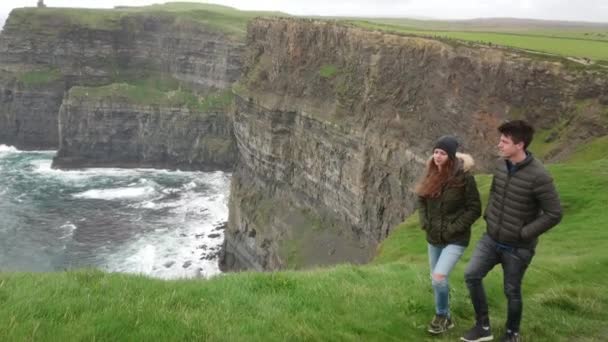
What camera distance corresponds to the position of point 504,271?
27.9ft

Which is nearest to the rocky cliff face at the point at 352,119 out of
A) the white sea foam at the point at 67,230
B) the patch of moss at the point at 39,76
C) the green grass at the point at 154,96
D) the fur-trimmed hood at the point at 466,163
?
the white sea foam at the point at 67,230

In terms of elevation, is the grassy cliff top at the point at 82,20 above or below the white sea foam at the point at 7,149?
above

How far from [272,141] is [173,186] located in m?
31.0

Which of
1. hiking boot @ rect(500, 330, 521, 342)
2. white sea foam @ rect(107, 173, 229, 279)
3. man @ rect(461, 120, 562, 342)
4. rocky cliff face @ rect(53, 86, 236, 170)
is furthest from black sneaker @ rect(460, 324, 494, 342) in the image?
rocky cliff face @ rect(53, 86, 236, 170)

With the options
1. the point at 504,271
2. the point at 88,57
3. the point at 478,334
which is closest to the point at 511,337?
the point at 478,334

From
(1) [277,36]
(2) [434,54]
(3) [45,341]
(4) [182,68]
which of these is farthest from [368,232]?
(4) [182,68]

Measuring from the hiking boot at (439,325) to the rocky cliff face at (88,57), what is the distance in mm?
85960

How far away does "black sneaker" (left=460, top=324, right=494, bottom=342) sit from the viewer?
27.7 ft

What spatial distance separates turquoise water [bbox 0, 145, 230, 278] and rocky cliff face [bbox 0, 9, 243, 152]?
345 inches

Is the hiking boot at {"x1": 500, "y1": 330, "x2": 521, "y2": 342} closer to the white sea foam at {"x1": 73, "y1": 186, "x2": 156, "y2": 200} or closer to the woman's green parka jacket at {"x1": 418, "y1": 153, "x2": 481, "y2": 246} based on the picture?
the woman's green parka jacket at {"x1": 418, "y1": 153, "x2": 481, "y2": 246}

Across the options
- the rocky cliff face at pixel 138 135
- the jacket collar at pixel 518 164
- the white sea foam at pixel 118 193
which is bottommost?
the white sea foam at pixel 118 193

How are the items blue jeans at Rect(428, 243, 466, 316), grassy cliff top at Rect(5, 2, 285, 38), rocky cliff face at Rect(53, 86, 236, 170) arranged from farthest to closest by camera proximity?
grassy cliff top at Rect(5, 2, 285, 38) < rocky cliff face at Rect(53, 86, 236, 170) < blue jeans at Rect(428, 243, 466, 316)

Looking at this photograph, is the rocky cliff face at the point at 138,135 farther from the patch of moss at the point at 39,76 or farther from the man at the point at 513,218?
the man at the point at 513,218

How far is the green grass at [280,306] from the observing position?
7375 millimetres
